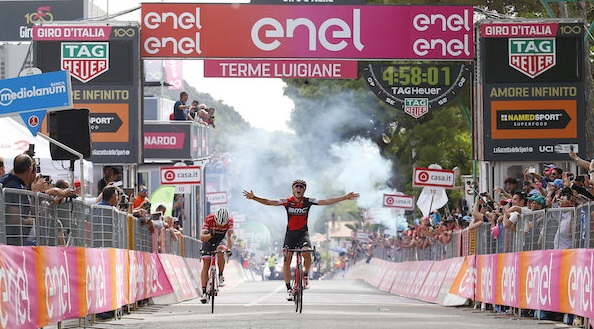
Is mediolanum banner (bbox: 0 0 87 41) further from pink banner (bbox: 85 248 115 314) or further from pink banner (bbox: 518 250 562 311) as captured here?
pink banner (bbox: 518 250 562 311)

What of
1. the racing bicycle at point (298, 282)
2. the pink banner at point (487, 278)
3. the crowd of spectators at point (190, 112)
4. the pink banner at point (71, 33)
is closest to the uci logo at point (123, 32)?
the pink banner at point (71, 33)

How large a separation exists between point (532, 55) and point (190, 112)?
19735mm

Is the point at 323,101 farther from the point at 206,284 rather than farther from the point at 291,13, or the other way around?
the point at 206,284

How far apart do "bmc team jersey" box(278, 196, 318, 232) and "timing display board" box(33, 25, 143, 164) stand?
880 cm

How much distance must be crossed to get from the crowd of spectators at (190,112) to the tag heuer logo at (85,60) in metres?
12.9

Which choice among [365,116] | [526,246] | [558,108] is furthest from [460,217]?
[365,116]

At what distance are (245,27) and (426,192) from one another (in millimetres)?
11828

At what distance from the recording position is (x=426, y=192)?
3941cm

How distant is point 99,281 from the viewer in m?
18.0

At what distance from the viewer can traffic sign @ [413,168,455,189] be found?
38.1 metres

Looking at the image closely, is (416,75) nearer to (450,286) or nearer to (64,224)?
(450,286)

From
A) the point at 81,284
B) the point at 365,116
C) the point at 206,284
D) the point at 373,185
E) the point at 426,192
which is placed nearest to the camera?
the point at 81,284

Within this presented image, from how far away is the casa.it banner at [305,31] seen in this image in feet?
95.1

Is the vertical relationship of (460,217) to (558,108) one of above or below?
below
